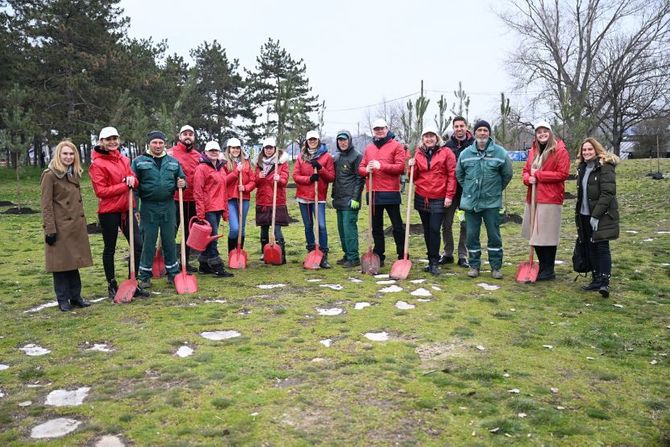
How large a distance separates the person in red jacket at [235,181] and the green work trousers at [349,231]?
1.57 m

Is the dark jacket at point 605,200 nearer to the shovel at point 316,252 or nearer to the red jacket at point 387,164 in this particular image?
the red jacket at point 387,164

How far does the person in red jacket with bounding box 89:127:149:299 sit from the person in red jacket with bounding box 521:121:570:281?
207 inches

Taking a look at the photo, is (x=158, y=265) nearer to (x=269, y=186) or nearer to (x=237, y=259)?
(x=237, y=259)

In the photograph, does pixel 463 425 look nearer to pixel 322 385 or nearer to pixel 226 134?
pixel 322 385

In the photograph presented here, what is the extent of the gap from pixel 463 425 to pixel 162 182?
16.9 ft

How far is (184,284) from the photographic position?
7598 millimetres

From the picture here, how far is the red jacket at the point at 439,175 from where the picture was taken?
8.43 meters

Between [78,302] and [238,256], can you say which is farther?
[238,256]

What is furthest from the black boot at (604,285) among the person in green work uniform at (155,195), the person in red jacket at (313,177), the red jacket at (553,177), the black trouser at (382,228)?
the person in green work uniform at (155,195)

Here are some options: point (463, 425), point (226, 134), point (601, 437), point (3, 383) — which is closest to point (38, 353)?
point (3, 383)

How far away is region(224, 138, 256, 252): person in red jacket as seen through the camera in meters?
9.15

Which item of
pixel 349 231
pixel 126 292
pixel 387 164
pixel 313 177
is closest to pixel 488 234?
pixel 387 164

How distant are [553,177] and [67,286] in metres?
6.31

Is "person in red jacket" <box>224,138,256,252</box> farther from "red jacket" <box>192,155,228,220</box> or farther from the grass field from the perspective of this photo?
the grass field
